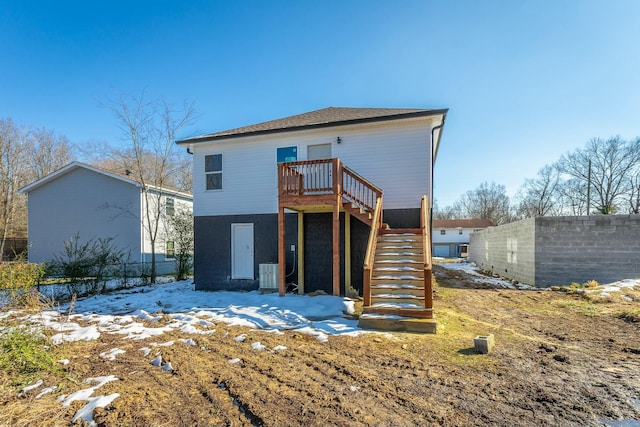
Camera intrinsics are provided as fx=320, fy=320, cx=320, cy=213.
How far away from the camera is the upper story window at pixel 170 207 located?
56.7ft

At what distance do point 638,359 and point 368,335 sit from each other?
3.93 m

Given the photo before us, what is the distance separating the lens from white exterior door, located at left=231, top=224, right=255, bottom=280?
34.9 ft

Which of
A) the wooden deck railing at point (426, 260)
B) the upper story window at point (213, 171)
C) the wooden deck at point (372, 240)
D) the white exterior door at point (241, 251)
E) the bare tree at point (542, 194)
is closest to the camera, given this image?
the wooden deck railing at point (426, 260)

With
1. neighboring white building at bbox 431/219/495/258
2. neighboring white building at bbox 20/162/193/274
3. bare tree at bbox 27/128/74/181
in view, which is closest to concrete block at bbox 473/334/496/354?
neighboring white building at bbox 20/162/193/274

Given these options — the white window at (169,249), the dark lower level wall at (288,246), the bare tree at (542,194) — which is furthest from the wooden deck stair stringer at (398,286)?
the bare tree at (542,194)

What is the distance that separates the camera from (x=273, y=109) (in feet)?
49.4

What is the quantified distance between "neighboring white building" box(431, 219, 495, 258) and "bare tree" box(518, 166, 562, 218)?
7934mm

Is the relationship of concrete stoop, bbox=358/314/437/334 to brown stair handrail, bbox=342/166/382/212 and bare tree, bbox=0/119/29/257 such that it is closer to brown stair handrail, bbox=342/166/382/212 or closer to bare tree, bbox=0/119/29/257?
brown stair handrail, bbox=342/166/382/212

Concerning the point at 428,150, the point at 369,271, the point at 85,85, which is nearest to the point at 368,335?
the point at 369,271

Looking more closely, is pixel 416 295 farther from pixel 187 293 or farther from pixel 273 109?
pixel 273 109

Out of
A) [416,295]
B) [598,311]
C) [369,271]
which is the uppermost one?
[369,271]

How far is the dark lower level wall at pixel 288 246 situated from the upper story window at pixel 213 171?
1.12 m

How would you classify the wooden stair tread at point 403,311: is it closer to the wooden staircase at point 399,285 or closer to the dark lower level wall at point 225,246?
the wooden staircase at point 399,285

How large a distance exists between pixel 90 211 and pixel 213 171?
399 inches
